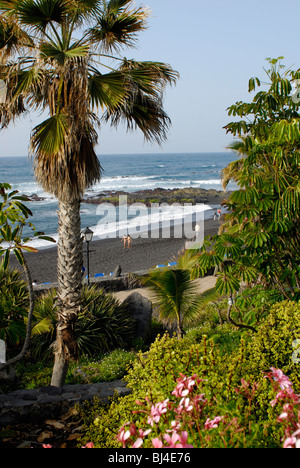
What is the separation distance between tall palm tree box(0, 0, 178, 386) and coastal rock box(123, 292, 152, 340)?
4.12m

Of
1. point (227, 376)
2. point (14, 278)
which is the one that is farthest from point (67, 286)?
point (14, 278)

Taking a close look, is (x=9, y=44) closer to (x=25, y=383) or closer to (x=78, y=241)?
(x=78, y=241)

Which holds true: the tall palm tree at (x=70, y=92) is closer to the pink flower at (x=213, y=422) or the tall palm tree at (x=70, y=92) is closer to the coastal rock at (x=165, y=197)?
the pink flower at (x=213, y=422)

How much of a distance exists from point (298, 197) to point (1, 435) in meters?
4.49

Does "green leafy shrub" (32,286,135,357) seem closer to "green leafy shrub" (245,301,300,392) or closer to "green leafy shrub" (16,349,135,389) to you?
"green leafy shrub" (16,349,135,389)

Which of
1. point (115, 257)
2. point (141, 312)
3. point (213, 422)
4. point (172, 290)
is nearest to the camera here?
point (213, 422)

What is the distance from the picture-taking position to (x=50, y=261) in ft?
80.2

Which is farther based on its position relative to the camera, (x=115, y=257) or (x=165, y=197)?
(x=165, y=197)

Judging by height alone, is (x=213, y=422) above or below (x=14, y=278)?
above

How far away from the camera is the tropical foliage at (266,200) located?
5000 millimetres

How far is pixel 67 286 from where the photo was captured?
262 inches

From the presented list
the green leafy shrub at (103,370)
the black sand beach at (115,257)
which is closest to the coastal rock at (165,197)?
the black sand beach at (115,257)

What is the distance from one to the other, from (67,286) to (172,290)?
2273mm

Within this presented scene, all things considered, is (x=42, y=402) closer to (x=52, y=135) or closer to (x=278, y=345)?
(x=278, y=345)
